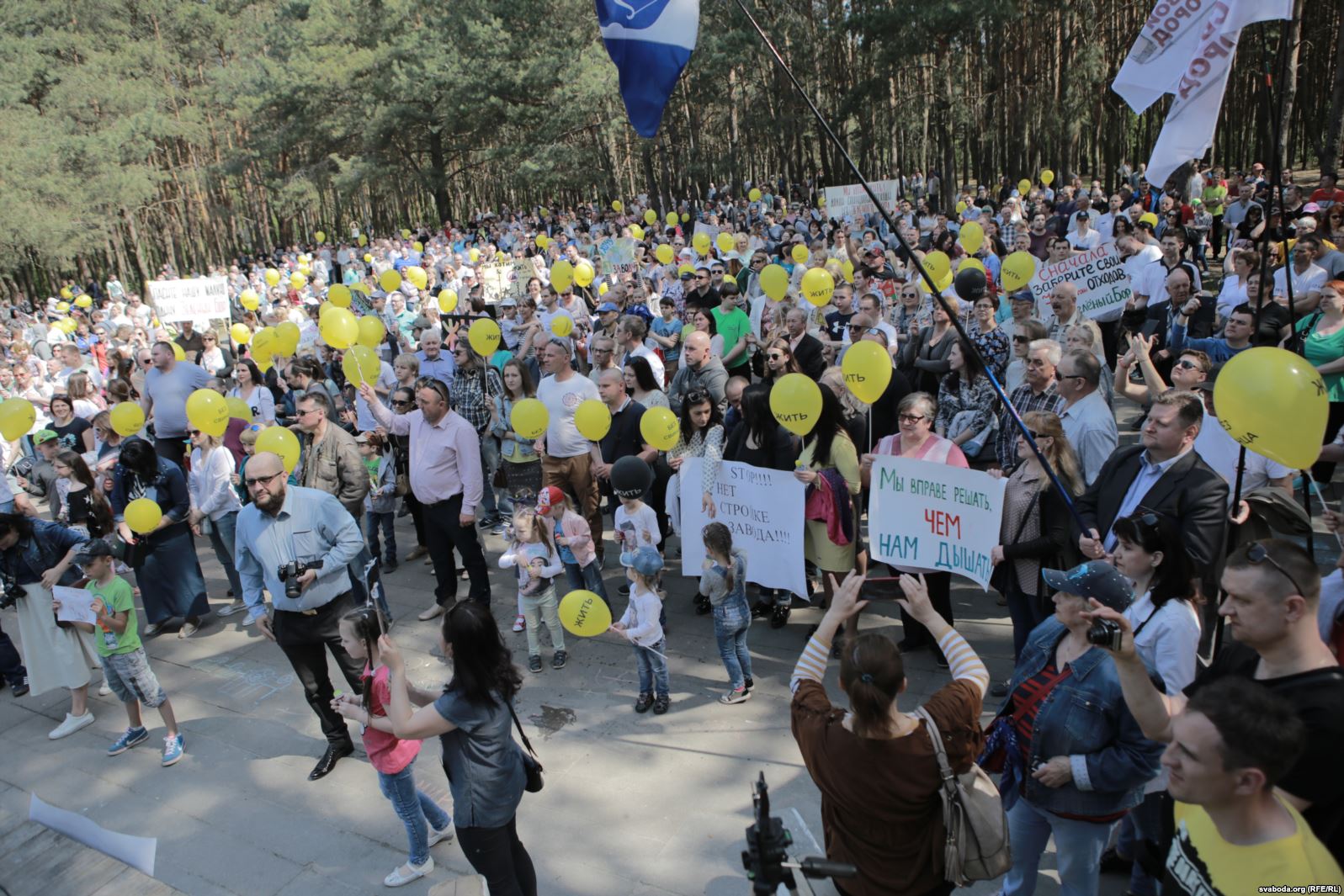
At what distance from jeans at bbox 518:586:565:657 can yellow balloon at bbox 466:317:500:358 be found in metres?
3.39

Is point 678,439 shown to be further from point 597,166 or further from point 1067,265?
point 597,166

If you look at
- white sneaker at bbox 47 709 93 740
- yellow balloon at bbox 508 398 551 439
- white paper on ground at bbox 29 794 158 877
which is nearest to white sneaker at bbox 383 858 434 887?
white paper on ground at bbox 29 794 158 877

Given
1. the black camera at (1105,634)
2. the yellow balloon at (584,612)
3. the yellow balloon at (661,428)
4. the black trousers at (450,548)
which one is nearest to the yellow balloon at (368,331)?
the black trousers at (450,548)

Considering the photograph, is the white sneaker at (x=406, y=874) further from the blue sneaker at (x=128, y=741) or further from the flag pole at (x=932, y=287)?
the flag pole at (x=932, y=287)

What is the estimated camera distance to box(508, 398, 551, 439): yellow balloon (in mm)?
6191

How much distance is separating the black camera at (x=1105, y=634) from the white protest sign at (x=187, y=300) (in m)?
14.5

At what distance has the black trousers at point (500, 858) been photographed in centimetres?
325

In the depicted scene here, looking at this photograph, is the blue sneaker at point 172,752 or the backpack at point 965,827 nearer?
the backpack at point 965,827

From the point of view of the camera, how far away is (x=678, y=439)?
6.04 m

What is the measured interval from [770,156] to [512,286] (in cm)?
2688

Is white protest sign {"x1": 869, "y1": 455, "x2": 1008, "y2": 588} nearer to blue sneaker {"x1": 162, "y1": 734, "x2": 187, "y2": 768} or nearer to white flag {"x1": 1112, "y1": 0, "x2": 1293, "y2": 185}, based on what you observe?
white flag {"x1": 1112, "y1": 0, "x2": 1293, "y2": 185}

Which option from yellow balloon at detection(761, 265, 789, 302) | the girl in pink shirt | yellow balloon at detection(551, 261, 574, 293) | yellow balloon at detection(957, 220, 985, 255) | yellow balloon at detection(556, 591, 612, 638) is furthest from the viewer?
yellow balloon at detection(551, 261, 574, 293)

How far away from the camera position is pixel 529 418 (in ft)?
20.3

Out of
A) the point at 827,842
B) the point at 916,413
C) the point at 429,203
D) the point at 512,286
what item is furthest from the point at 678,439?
the point at 429,203
